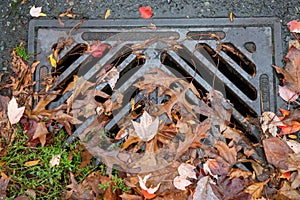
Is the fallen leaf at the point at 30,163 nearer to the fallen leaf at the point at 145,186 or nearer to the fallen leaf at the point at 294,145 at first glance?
the fallen leaf at the point at 145,186

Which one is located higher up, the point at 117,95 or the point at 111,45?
the point at 111,45

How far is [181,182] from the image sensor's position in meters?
1.92

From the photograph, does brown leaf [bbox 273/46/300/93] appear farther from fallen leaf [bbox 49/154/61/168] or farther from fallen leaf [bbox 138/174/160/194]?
fallen leaf [bbox 49/154/61/168]

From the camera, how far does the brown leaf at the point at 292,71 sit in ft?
6.59

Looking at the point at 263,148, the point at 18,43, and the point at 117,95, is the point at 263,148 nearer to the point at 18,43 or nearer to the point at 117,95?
the point at 117,95

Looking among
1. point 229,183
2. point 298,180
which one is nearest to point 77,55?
point 229,183

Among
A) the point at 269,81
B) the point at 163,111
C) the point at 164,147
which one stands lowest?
the point at 164,147

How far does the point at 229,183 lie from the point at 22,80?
92 centimetres

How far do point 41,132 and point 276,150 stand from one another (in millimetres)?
910

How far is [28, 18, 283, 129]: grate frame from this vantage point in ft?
6.70

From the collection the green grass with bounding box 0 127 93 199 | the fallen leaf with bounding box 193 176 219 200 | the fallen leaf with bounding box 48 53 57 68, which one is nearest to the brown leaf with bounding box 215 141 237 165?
the fallen leaf with bounding box 193 176 219 200

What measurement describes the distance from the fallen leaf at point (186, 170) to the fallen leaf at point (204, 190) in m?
0.03

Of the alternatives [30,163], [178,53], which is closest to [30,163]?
[30,163]

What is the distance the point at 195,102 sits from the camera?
6.63ft
